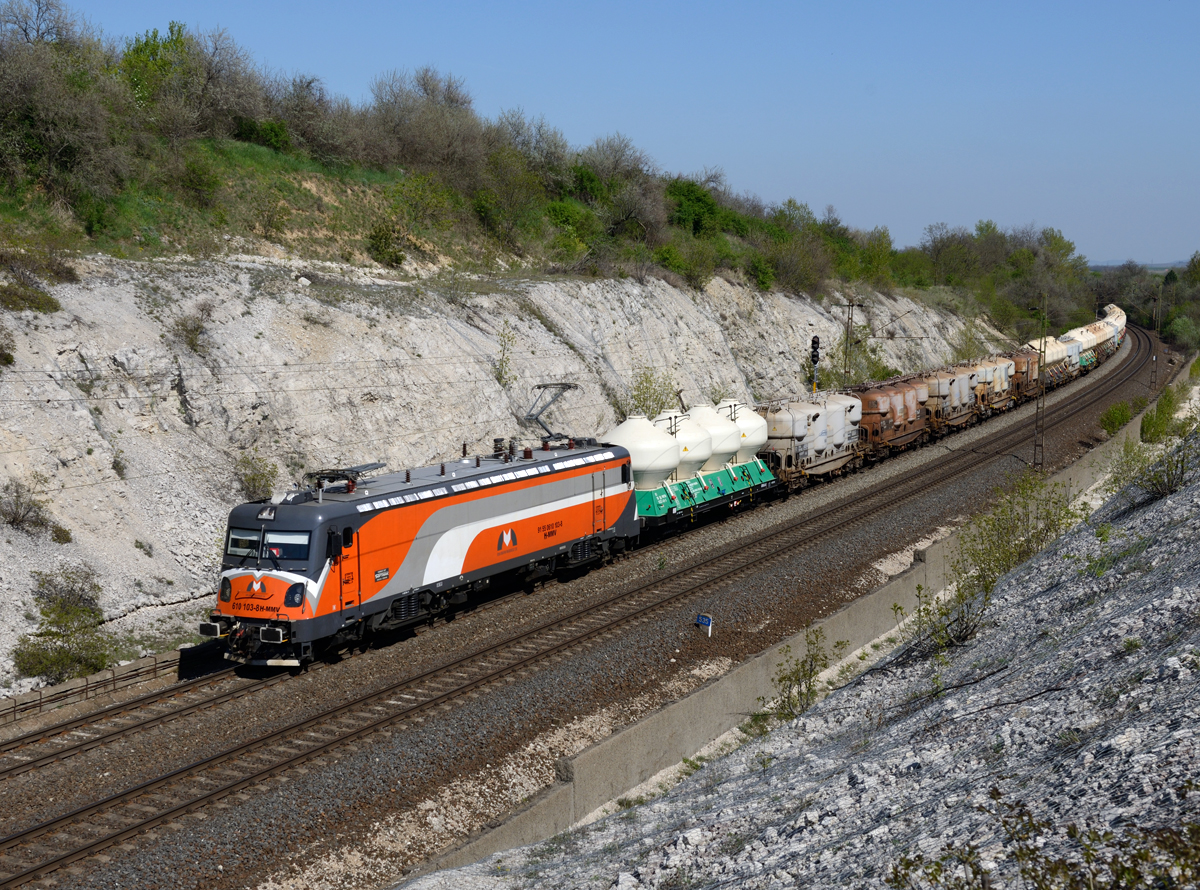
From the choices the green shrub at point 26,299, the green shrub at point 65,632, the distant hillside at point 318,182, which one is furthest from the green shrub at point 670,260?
the green shrub at point 65,632

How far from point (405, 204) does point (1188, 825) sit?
49.6 metres

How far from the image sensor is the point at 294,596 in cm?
1684

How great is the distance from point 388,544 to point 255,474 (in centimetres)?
1002

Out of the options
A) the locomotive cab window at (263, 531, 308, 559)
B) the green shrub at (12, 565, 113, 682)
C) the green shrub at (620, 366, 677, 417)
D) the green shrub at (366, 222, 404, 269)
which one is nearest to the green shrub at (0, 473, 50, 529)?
the green shrub at (12, 565, 113, 682)

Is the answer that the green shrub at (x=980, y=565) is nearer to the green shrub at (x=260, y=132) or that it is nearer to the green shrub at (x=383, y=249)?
the green shrub at (x=383, y=249)

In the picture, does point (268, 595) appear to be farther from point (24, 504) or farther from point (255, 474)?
point (255, 474)

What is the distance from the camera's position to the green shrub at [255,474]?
85.8 feet

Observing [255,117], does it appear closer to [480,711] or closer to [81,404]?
[81,404]

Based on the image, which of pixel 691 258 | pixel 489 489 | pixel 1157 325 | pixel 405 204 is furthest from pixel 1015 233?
pixel 489 489

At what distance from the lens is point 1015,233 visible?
507 feet

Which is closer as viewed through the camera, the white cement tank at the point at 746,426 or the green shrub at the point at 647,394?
the white cement tank at the point at 746,426

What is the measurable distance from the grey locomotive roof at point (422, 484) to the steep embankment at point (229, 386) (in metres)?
5.40

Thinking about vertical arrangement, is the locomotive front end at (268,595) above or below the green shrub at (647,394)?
below

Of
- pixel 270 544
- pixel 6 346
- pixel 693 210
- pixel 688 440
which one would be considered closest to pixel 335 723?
pixel 270 544
